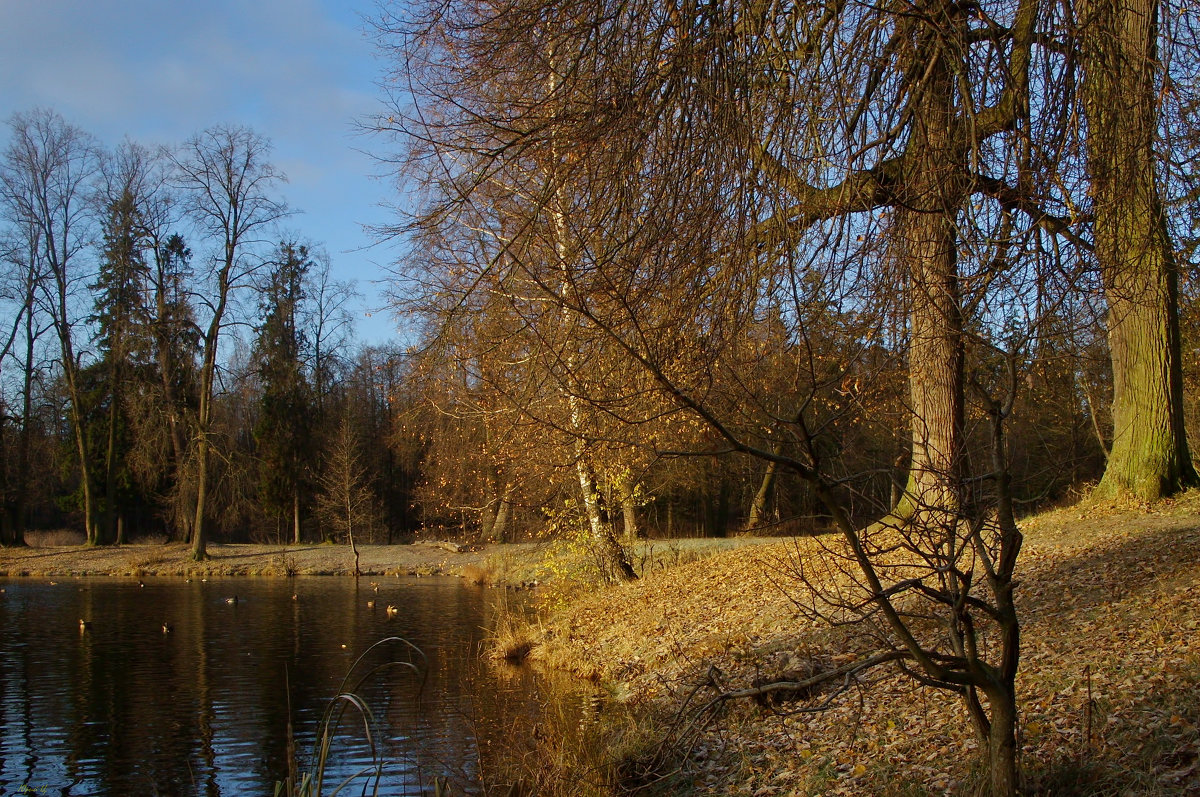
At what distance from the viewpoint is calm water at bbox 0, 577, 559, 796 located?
8.17 metres

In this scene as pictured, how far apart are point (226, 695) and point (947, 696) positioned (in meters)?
8.71

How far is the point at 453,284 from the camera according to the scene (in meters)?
11.3

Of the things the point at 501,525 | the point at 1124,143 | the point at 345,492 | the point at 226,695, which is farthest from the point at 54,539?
the point at 1124,143

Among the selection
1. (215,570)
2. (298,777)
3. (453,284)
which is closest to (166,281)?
(215,570)

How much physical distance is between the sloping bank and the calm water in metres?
1.37

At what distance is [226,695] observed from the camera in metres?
11.4

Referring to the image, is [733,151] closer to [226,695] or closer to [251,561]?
[226,695]

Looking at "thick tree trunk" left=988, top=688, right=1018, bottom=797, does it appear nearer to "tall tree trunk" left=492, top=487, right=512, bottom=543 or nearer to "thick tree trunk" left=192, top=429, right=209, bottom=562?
"tall tree trunk" left=492, top=487, right=512, bottom=543

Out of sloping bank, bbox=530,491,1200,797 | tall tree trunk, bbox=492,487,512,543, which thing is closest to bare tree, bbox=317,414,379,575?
tall tree trunk, bbox=492,487,512,543

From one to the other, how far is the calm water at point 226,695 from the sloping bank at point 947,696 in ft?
4.48

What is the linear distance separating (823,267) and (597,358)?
1820mm

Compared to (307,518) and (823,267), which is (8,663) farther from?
(307,518)

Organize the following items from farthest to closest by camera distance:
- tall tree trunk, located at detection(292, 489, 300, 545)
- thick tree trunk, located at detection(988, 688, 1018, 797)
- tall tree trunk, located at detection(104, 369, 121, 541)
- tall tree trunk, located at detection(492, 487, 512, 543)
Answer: tall tree trunk, located at detection(292, 489, 300, 545)
tall tree trunk, located at detection(104, 369, 121, 541)
tall tree trunk, located at detection(492, 487, 512, 543)
thick tree trunk, located at detection(988, 688, 1018, 797)

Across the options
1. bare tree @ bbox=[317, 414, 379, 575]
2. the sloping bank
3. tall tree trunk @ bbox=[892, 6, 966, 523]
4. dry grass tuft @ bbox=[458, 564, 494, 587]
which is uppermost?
tall tree trunk @ bbox=[892, 6, 966, 523]
